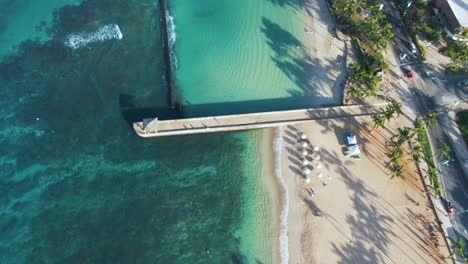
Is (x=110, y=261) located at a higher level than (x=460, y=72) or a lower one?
lower

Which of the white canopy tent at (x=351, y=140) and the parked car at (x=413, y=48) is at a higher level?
the parked car at (x=413, y=48)

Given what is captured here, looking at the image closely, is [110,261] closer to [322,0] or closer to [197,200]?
[197,200]

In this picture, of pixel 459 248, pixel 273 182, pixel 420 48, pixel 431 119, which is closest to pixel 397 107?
pixel 431 119

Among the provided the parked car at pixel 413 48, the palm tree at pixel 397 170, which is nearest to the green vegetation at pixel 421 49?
the parked car at pixel 413 48

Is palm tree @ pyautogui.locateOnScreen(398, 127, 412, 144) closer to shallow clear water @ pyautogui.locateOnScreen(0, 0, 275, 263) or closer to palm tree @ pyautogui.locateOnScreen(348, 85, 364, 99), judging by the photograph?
palm tree @ pyautogui.locateOnScreen(348, 85, 364, 99)

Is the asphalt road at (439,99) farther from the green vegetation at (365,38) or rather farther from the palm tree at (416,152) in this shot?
the palm tree at (416,152)

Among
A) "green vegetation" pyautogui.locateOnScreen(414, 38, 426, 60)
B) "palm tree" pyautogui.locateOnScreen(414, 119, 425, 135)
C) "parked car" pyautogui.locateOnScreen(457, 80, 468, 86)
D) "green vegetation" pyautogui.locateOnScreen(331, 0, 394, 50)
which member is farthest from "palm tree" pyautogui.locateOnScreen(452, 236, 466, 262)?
"green vegetation" pyautogui.locateOnScreen(331, 0, 394, 50)

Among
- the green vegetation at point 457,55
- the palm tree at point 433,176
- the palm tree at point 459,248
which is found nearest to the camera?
the palm tree at point 459,248

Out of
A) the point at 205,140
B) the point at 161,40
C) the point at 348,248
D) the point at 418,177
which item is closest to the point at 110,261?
the point at 205,140
